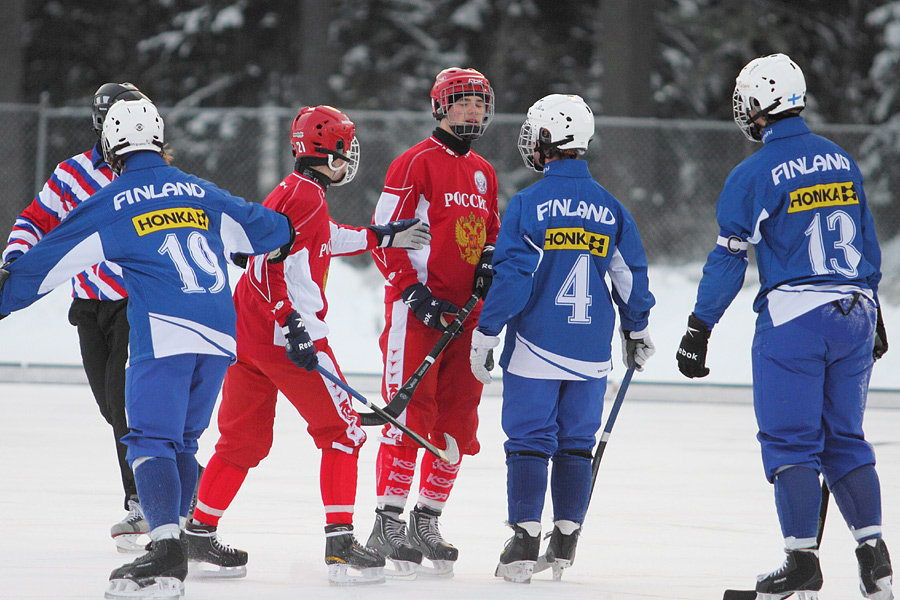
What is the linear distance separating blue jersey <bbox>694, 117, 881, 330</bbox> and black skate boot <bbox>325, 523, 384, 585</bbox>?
147 centimetres

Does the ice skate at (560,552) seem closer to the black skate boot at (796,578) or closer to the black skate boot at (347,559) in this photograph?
the black skate boot at (347,559)

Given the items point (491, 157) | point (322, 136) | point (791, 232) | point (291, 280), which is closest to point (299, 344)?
point (291, 280)

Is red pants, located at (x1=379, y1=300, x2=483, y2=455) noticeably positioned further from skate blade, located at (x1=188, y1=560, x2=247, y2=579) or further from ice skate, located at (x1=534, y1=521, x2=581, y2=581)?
skate blade, located at (x1=188, y1=560, x2=247, y2=579)

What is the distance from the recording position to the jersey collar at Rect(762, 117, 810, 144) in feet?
13.9

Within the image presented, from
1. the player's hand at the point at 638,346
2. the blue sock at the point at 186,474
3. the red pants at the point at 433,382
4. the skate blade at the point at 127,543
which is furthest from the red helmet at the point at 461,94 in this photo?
the skate blade at the point at 127,543

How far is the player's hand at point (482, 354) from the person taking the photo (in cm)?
453

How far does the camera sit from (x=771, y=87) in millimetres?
4250

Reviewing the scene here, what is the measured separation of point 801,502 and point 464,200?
1857 millimetres

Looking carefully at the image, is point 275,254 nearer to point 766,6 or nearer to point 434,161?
point 434,161

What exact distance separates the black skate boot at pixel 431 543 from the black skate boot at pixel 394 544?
0.04 meters

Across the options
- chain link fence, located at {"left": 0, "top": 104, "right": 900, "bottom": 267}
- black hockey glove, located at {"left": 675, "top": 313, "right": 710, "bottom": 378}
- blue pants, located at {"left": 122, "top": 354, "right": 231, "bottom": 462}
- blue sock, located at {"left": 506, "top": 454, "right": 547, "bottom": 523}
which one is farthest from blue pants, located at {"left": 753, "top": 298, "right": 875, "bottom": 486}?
chain link fence, located at {"left": 0, "top": 104, "right": 900, "bottom": 267}

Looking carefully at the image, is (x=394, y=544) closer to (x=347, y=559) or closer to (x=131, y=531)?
(x=347, y=559)

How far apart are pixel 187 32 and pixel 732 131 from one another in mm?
10035

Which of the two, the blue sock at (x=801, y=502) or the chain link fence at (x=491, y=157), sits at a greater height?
the chain link fence at (x=491, y=157)
